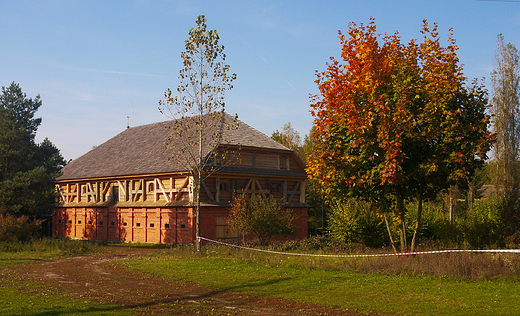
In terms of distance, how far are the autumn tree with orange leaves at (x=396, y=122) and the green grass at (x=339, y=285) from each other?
3.36 m

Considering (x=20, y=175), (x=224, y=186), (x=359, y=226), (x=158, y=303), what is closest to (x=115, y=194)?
(x=20, y=175)

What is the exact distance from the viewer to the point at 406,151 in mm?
17078

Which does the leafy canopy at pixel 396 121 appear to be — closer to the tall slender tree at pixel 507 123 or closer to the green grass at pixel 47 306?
the green grass at pixel 47 306

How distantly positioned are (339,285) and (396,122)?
5883mm

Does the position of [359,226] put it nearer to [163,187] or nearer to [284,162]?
[284,162]

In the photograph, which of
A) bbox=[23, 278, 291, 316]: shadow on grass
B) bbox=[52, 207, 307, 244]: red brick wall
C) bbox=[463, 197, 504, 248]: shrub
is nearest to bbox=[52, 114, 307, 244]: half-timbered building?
bbox=[52, 207, 307, 244]: red brick wall

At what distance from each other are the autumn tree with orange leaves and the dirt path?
253 inches

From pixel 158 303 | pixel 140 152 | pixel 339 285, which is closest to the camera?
pixel 158 303

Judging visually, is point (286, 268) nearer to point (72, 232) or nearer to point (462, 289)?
point (462, 289)

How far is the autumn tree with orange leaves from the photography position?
54.5 feet

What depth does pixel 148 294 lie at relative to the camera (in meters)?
13.5

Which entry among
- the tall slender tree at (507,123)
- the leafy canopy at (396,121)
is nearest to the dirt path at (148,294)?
the leafy canopy at (396,121)

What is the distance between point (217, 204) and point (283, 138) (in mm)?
43367

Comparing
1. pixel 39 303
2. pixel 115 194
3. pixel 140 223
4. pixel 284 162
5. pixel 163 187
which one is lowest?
pixel 39 303
